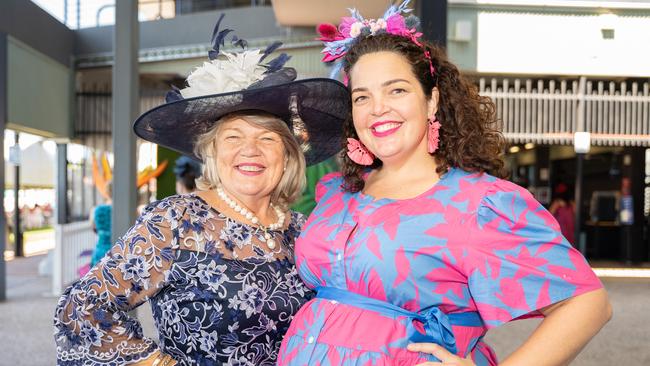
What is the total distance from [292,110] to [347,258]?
21.8 inches

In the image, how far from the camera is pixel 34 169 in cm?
1270

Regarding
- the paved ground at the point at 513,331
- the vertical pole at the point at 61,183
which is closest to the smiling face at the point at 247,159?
the paved ground at the point at 513,331

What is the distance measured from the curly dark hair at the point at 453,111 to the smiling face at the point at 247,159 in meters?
0.34

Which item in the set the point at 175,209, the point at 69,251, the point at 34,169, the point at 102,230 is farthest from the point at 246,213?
the point at 34,169

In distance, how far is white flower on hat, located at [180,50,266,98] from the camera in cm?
163

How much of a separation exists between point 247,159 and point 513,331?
401 centimetres

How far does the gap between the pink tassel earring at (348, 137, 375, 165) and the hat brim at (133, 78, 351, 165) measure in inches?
4.6

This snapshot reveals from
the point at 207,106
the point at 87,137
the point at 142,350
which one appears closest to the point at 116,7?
the point at 207,106

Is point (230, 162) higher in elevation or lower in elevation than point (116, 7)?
lower

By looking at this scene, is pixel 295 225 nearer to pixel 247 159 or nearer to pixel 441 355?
pixel 247 159

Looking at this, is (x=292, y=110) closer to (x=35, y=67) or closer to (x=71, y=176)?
(x=35, y=67)

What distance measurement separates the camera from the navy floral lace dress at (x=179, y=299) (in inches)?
57.6

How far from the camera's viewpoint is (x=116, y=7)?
11.0 ft

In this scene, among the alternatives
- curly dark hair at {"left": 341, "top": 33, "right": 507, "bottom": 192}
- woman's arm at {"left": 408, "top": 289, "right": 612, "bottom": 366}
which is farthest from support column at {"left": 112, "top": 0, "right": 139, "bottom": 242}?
woman's arm at {"left": 408, "top": 289, "right": 612, "bottom": 366}
